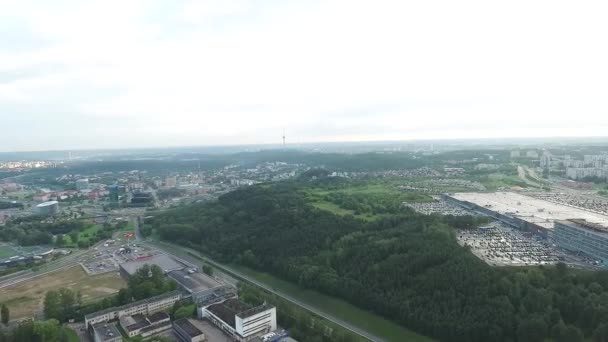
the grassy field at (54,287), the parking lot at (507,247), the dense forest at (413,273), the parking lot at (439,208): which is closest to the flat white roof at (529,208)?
the parking lot at (439,208)

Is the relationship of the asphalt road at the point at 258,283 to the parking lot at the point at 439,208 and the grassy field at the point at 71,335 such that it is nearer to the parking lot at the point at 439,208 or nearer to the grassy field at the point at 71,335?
the grassy field at the point at 71,335

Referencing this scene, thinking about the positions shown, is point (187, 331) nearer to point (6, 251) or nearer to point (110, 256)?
point (110, 256)

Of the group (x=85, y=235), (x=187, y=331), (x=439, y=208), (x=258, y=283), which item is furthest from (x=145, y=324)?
(x=439, y=208)

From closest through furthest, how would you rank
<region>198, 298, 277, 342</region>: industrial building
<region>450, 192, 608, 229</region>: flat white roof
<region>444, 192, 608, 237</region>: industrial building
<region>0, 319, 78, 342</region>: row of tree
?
1. <region>0, 319, 78, 342</region>: row of tree
2. <region>198, 298, 277, 342</region>: industrial building
3. <region>444, 192, 608, 237</region>: industrial building
4. <region>450, 192, 608, 229</region>: flat white roof

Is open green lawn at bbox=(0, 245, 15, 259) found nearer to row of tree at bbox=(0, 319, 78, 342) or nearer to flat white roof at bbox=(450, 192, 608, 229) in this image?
row of tree at bbox=(0, 319, 78, 342)

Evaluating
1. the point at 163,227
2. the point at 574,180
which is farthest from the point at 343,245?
the point at 574,180

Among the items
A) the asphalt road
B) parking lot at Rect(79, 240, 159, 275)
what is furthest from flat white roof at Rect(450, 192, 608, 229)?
parking lot at Rect(79, 240, 159, 275)
